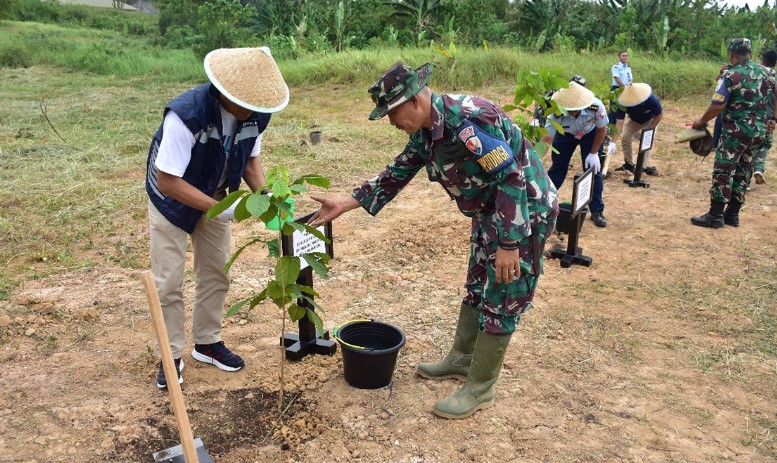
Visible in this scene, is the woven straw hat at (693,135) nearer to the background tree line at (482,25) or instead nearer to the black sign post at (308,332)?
A: the black sign post at (308,332)

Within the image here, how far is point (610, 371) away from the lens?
11.4ft

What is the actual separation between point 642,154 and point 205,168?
18.6ft

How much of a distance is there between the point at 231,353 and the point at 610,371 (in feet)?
6.63

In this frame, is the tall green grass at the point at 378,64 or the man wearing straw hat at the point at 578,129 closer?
the man wearing straw hat at the point at 578,129

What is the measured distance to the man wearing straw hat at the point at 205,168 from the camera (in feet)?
8.50

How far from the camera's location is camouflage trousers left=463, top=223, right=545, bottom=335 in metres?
2.78

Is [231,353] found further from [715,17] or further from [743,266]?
[715,17]

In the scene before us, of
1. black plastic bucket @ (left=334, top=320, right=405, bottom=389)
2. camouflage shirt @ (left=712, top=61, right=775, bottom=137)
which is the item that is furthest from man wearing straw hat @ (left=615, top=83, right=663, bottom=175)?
black plastic bucket @ (left=334, top=320, right=405, bottom=389)

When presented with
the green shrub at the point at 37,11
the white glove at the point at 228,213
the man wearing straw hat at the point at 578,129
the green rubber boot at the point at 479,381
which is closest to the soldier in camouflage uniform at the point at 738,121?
the man wearing straw hat at the point at 578,129

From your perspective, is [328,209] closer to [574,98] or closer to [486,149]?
[486,149]

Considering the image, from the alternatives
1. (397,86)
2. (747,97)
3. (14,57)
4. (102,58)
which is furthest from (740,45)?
(14,57)

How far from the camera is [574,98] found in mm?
5207

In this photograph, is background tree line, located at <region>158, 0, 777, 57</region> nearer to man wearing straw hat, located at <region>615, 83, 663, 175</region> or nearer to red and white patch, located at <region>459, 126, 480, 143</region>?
man wearing straw hat, located at <region>615, 83, 663, 175</region>

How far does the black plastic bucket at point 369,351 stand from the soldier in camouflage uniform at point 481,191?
12.4 inches
